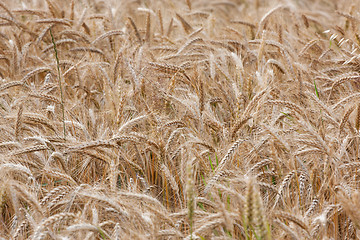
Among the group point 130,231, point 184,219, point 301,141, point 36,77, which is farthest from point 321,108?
point 36,77

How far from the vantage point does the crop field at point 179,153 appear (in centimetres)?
176

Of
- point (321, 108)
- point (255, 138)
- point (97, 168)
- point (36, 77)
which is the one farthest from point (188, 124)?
point (36, 77)

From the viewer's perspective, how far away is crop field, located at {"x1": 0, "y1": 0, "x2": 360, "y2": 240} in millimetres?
1756

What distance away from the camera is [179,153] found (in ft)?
8.02

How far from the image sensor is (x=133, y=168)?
7.70 ft

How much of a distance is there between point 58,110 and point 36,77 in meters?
0.71

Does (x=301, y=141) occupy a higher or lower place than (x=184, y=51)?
lower

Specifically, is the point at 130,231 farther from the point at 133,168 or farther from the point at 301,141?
the point at 301,141

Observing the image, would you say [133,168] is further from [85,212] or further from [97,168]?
[85,212]

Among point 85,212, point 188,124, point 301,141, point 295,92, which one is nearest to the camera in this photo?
point 85,212

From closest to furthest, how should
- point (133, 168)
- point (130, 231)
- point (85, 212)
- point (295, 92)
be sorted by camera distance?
1. point (130, 231)
2. point (85, 212)
3. point (133, 168)
4. point (295, 92)

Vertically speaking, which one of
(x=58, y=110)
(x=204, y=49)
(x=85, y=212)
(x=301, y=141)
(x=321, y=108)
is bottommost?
(x=85, y=212)

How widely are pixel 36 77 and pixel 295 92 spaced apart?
2.19 m

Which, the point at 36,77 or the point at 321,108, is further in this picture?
the point at 36,77
